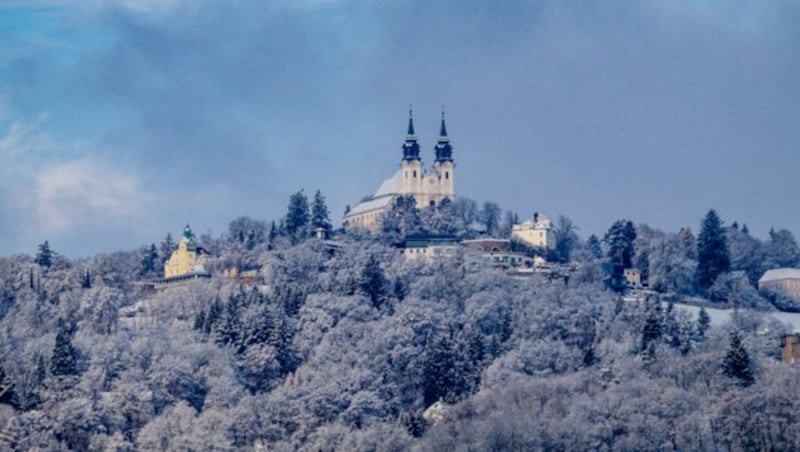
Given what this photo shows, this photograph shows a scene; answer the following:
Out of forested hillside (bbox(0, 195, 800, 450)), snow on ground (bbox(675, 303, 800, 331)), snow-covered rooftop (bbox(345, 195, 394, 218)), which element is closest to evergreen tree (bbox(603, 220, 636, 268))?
forested hillside (bbox(0, 195, 800, 450))

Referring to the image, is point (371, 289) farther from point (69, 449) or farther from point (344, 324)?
point (69, 449)

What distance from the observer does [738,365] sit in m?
84.1

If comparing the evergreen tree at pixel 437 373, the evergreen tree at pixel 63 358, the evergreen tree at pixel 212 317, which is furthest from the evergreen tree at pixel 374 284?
the evergreen tree at pixel 63 358

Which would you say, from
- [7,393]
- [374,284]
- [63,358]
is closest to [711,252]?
[374,284]

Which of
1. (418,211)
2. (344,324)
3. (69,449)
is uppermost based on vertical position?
(418,211)

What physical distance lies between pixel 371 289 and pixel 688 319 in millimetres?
15732

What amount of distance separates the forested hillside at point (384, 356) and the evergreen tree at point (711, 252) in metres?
0.17

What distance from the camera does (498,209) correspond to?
121312 millimetres

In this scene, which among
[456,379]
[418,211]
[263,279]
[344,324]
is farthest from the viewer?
[418,211]

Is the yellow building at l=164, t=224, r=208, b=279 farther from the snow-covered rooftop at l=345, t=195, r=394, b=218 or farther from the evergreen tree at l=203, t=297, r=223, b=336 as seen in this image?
the evergreen tree at l=203, t=297, r=223, b=336

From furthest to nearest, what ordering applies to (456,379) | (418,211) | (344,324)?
(418,211) < (344,324) < (456,379)

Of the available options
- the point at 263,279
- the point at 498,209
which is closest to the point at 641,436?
the point at 263,279

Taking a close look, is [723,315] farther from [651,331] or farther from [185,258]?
[185,258]

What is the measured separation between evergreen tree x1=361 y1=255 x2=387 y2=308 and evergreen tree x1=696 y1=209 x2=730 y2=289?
21.3 m
